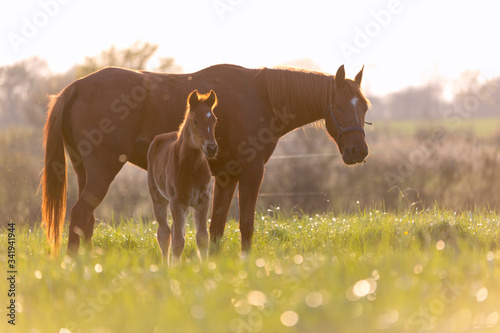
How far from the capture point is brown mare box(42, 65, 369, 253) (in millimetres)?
6207

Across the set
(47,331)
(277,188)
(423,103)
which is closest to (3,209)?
(277,188)

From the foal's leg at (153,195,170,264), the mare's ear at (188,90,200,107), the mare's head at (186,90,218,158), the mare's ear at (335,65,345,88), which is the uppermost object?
the mare's ear at (335,65,345,88)

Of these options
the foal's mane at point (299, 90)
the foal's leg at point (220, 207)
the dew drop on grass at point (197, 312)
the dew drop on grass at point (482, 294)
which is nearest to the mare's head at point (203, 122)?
the foal's leg at point (220, 207)

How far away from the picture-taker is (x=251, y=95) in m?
6.65

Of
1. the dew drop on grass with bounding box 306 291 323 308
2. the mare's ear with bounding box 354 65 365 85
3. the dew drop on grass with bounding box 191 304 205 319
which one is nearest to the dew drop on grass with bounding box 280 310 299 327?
the dew drop on grass with bounding box 306 291 323 308

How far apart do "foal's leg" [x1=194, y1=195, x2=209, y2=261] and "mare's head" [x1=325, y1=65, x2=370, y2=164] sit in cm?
187

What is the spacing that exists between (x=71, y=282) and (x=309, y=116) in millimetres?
3701

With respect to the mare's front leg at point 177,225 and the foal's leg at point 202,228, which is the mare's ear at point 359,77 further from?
the mare's front leg at point 177,225

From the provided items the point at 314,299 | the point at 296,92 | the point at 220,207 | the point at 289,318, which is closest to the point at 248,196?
the point at 220,207

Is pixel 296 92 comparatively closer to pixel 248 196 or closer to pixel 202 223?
pixel 248 196

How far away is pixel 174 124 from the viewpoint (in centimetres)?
645

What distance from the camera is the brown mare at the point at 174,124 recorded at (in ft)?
20.4

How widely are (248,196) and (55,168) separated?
220 centimetres

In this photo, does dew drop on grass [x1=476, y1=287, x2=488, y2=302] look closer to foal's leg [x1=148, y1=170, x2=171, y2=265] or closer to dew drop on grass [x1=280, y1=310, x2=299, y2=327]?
dew drop on grass [x1=280, y1=310, x2=299, y2=327]
